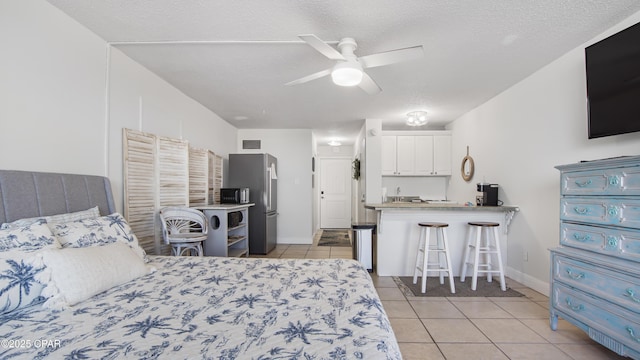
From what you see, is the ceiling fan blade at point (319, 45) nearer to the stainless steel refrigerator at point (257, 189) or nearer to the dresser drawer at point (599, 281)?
the dresser drawer at point (599, 281)

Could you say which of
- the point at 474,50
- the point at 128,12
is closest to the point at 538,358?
the point at 474,50

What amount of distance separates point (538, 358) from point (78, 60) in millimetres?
4125

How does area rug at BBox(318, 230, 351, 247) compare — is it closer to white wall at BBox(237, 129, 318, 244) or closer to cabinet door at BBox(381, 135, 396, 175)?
white wall at BBox(237, 129, 318, 244)

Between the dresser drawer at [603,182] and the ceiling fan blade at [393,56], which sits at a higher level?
the ceiling fan blade at [393,56]

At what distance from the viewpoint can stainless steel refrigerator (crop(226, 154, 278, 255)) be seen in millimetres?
5098

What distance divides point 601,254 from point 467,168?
10.4 feet

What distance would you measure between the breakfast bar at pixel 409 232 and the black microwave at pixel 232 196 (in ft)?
7.15

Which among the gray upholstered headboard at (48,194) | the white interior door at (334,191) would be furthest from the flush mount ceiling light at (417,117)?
the gray upholstered headboard at (48,194)

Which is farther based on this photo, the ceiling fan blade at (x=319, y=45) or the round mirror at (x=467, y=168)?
the round mirror at (x=467, y=168)

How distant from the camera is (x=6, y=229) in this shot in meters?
1.42

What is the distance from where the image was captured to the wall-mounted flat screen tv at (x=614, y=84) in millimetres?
2000

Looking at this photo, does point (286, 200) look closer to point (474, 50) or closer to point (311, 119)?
point (311, 119)

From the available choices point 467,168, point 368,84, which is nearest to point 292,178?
point 467,168

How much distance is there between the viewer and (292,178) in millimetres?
6191
